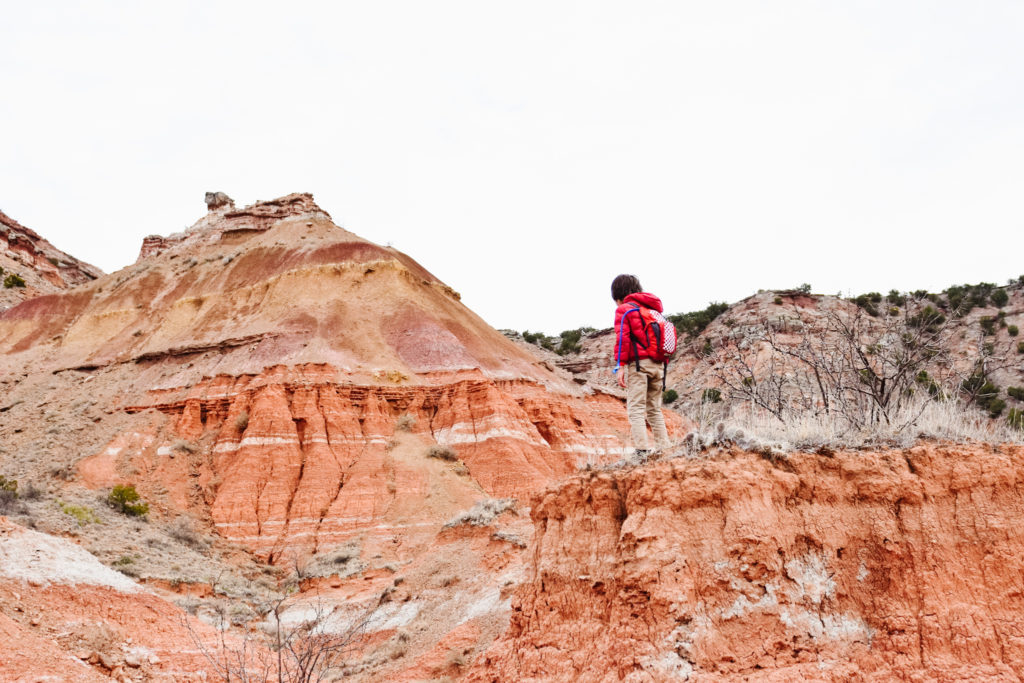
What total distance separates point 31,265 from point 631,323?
70.6 meters

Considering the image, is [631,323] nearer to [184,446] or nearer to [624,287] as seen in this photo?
[624,287]

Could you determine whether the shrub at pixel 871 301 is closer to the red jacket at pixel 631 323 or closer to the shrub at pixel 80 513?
the shrub at pixel 80 513

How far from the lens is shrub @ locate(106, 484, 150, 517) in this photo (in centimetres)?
2366

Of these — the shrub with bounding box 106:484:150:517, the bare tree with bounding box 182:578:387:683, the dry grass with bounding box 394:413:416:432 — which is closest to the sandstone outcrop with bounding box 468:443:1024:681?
the bare tree with bounding box 182:578:387:683

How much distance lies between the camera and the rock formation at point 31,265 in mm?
58406

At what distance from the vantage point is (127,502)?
24.0m

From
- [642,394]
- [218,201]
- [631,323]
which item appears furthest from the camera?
[218,201]

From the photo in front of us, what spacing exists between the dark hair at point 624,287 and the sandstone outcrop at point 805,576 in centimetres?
190

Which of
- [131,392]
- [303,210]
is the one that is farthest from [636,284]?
[303,210]

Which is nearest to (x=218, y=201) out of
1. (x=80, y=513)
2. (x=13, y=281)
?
(x=13, y=281)

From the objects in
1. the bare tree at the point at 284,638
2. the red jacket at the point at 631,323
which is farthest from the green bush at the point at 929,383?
the bare tree at the point at 284,638

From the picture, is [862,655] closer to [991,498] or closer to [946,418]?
[991,498]

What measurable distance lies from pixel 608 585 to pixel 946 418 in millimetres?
3585

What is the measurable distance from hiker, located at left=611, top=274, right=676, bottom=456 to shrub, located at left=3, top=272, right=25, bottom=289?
61.9m
